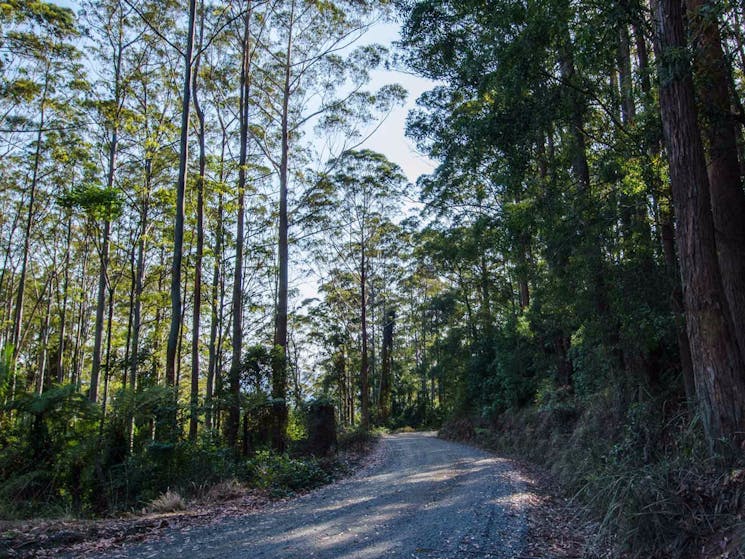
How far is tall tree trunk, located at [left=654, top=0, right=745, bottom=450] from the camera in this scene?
5.43 meters

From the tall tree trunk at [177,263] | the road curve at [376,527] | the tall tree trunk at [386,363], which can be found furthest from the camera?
the tall tree trunk at [386,363]

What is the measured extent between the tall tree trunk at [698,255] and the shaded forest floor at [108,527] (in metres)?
6.31

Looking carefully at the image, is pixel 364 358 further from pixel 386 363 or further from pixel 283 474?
pixel 283 474

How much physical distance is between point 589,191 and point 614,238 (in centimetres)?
106

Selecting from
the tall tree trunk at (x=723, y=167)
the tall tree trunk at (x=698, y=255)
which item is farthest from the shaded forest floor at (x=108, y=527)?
the tall tree trunk at (x=723, y=167)

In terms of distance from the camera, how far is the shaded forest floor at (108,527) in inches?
203

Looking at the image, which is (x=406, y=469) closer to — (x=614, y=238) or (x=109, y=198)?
(x=614, y=238)

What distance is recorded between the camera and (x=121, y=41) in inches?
691

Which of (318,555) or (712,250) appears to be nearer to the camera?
(318,555)

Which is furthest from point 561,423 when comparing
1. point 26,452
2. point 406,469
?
point 26,452

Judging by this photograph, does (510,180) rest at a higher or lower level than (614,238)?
higher

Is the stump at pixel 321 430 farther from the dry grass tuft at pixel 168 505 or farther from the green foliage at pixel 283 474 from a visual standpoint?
the dry grass tuft at pixel 168 505

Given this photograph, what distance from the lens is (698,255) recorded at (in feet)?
19.1

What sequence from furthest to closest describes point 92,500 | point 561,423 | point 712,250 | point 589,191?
point 561,423 → point 589,191 → point 92,500 → point 712,250
